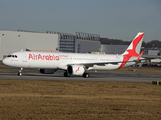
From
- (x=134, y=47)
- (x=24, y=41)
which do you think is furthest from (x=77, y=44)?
(x=134, y=47)

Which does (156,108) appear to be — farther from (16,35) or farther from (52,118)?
(16,35)

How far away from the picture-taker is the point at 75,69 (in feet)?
134

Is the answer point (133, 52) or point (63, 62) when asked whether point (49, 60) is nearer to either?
point (63, 62)

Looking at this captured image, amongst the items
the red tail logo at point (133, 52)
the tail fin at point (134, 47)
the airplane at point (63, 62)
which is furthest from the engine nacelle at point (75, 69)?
the tail fin at point (134, 47)

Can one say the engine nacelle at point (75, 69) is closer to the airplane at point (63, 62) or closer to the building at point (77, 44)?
the airplane at point (63, 62)

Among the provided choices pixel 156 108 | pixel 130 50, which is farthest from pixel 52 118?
pixel 130 50

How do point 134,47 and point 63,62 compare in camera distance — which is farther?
point 134,47

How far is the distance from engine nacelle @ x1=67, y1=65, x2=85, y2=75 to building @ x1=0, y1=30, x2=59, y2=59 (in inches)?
3415

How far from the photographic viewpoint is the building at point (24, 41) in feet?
407

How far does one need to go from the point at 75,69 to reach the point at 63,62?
2588 mm

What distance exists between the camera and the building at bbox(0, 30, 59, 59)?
12419 centimetres

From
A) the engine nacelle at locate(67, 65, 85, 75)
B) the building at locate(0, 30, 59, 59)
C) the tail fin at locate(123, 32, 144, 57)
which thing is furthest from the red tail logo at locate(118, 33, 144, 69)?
the building at locate(0, 30, 59, 59)

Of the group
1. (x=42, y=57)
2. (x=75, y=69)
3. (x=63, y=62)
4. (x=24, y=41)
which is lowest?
(x=75, y=69)

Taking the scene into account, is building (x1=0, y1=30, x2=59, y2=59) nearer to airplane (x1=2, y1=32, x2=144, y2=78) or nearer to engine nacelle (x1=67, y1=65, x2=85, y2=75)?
airplane (x1=2, y1=32, x2=144, y2=78)
